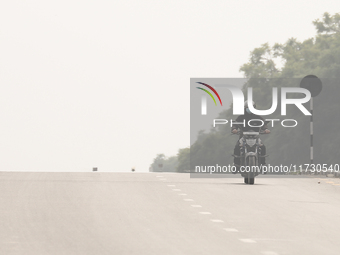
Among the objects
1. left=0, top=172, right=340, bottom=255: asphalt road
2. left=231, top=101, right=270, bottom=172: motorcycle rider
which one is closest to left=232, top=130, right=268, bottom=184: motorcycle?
left=231, top=101, right=270, bottom=172: motorcycle rider

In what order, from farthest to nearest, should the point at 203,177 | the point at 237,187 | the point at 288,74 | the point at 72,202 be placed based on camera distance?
the point at 288,74, the point at 203,177, the point at 237,187, the point at 72,202

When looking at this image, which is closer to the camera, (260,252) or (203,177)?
(260,252)

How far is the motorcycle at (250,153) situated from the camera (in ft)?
78.3

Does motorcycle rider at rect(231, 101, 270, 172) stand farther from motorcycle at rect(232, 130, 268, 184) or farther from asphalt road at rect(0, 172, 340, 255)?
asphalt road at rect(0, 172, 340, 255)

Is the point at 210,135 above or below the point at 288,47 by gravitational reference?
below

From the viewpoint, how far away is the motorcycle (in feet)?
78.3

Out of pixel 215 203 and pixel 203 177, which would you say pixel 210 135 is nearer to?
pixel 203 177

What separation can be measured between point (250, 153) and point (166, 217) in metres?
8.69

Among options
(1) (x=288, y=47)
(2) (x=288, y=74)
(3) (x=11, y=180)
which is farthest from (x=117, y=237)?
(1) (x=288, y=47)

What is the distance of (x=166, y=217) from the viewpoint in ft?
50.3

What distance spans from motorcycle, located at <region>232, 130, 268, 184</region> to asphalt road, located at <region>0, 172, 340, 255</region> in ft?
2.13

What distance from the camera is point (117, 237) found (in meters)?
12.4

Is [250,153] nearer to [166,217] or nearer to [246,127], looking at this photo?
[246,127]

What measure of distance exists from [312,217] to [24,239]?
5.67 meters
